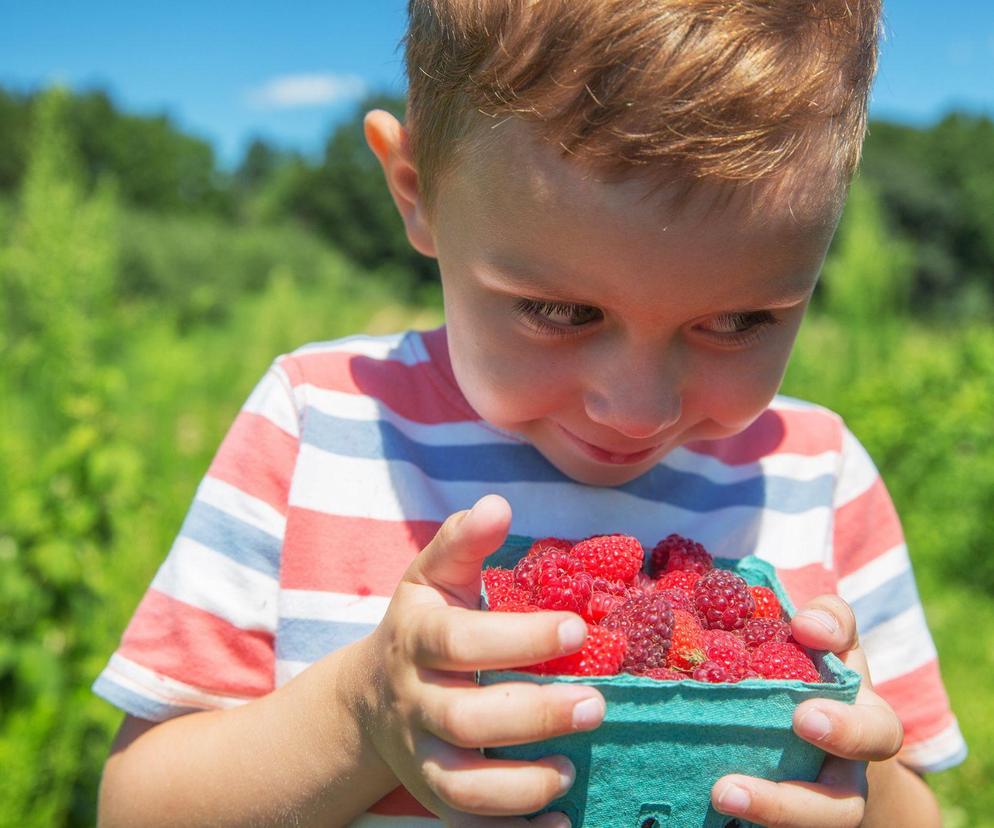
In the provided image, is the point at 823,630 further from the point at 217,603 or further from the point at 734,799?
the point at 217,603

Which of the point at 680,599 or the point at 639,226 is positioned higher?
the point at 639,226

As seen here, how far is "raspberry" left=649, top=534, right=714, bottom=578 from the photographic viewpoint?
3.53 feet

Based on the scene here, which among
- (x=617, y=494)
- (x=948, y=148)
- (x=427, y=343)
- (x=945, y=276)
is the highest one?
(x=948, y=148)

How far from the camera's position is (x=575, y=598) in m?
0.92

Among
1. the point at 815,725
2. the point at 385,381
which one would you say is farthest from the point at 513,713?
the point at 385,381

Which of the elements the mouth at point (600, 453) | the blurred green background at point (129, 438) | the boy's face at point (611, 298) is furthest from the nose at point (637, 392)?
the blurred green background at point (129, 438)

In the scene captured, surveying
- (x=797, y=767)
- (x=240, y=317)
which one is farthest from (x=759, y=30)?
(x=240, y=317)

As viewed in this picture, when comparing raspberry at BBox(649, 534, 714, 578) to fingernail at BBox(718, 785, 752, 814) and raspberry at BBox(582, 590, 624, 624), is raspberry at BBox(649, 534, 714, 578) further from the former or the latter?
fingernail at BBox(718, 785, 752, 814)

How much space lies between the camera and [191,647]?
1228mm

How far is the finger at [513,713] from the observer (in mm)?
782

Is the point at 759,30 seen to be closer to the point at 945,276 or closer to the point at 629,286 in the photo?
the point at 629,286

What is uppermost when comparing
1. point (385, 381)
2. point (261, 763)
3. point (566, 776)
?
point (385, 381)

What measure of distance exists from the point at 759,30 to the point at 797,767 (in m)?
0.74

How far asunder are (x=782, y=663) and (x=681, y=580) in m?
0.17
